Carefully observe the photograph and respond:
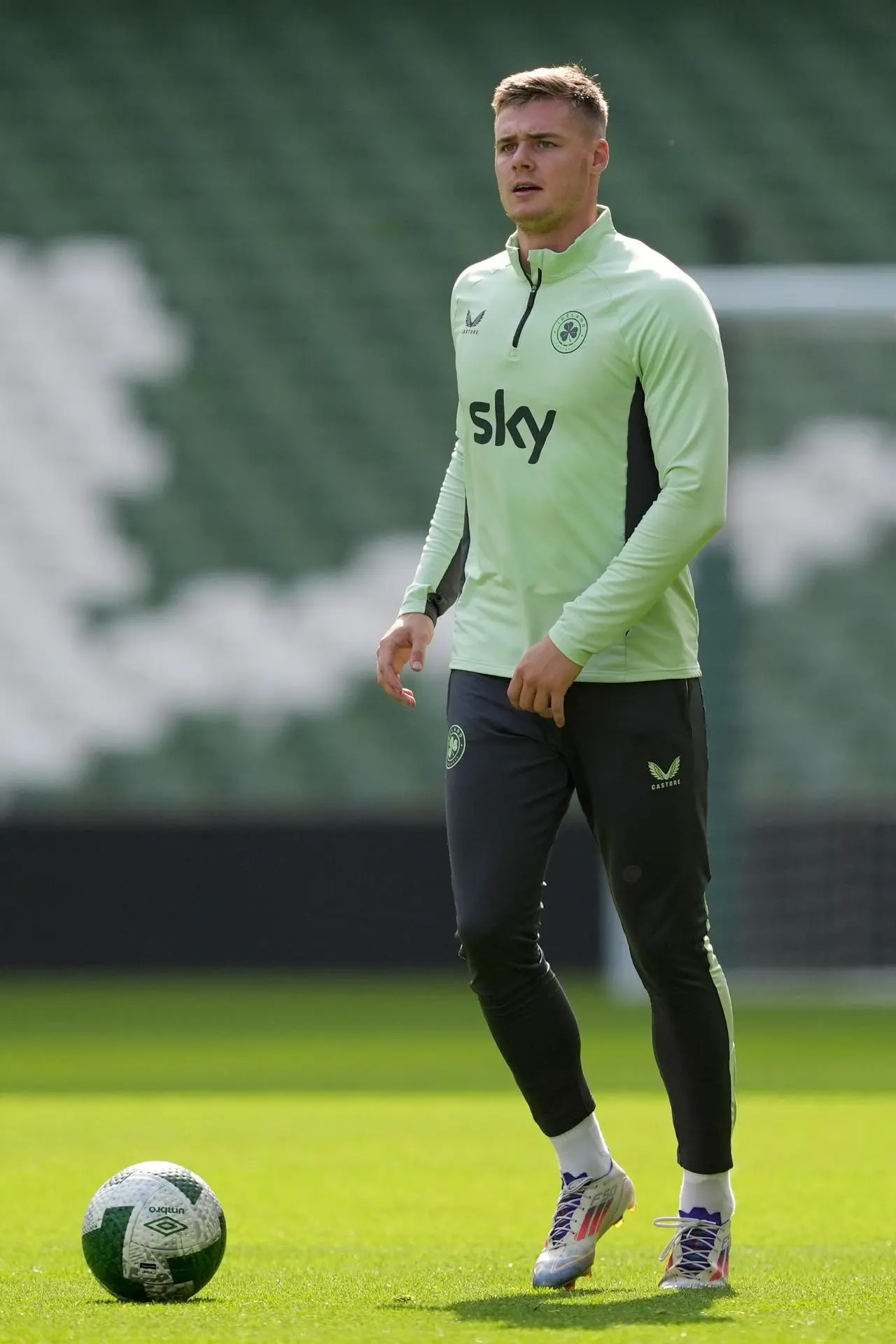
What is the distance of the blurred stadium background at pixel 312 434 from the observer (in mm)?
9391

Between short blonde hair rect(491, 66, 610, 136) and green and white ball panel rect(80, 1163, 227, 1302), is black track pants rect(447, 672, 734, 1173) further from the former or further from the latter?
short blonde hair rect(491, 66, 610, 136)

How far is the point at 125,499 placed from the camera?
405 inches

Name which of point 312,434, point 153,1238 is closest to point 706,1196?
point 153,1238

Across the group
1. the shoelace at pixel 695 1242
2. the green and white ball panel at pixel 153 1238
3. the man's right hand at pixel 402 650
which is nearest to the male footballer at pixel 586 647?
the shoelace at pixel 695 1242

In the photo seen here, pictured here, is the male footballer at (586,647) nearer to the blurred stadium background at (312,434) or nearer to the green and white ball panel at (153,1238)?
the green and white ball panel at (153,1238)

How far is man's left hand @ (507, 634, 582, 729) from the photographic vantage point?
2.78 metres

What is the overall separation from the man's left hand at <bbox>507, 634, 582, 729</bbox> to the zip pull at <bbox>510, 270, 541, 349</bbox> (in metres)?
0.44

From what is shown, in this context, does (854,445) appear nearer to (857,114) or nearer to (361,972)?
(857,114)

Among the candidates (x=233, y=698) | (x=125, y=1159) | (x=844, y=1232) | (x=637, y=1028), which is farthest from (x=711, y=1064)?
(x=233, y=698)

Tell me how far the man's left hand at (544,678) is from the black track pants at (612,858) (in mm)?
115

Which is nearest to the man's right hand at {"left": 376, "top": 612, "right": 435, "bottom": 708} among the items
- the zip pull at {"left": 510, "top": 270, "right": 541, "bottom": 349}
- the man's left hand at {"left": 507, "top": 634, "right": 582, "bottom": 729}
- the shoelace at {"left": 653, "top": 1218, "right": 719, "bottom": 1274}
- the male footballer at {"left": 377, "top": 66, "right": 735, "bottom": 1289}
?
the male footballer at {"left": 377, "top": 66, "right": 735, "bottom": 1289}

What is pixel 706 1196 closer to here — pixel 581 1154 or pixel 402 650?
pixel 581 1154

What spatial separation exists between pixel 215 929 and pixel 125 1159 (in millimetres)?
4979

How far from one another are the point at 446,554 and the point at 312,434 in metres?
7.22
